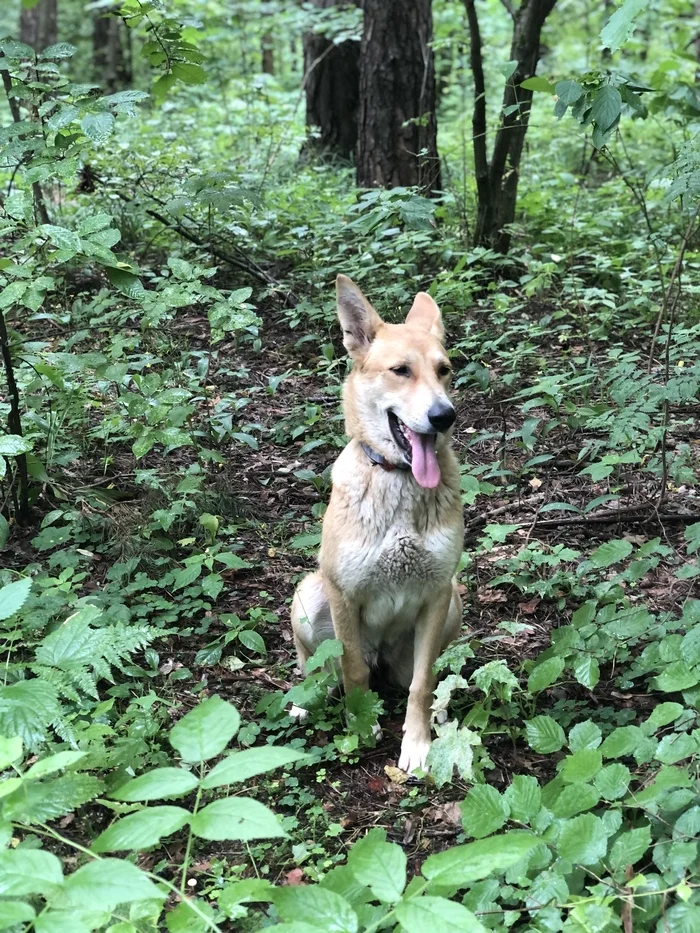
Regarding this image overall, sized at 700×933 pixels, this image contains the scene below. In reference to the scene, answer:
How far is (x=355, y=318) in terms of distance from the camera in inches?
149

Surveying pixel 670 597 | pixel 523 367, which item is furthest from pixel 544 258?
pixel 670 597

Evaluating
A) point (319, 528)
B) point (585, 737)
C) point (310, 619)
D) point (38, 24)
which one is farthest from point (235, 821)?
point (38, 24)

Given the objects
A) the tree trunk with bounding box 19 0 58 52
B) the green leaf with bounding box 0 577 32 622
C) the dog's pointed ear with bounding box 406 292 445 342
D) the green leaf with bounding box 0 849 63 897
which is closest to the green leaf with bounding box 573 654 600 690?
the dog's pointed ear with bounding box 406 292 445 342

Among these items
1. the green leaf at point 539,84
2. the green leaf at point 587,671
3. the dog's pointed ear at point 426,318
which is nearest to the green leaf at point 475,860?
the green leaf at point 587,671

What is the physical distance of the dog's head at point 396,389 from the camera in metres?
3.46

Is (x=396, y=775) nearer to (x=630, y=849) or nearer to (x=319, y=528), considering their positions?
(x=630, y=849)

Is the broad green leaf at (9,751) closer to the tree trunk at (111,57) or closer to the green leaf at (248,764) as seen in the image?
the green leaf at (248,764)

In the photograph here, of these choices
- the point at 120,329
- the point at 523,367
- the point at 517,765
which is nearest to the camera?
the point at 517,765

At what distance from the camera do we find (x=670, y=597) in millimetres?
3990

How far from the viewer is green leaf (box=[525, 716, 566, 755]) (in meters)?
2.69

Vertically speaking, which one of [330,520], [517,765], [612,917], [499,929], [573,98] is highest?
[573,98]

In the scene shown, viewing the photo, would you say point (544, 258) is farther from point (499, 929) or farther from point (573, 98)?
point (499, 929)

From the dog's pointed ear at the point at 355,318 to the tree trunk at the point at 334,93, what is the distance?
8.46 meters

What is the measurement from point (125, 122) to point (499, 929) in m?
12.4
